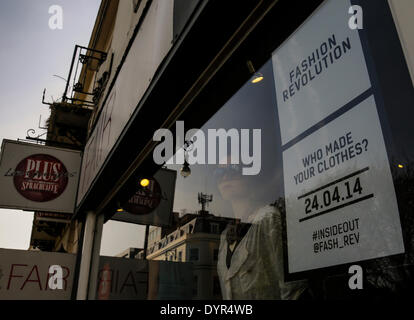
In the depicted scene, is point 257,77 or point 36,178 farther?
point 36,178

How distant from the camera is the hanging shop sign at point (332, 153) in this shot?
45.8 inches

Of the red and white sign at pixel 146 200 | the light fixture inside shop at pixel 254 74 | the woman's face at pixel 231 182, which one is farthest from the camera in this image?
the red and white sign at pixel 146 200

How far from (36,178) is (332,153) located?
4.48 meters

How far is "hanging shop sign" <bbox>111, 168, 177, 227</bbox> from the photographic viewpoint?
3.17 metres

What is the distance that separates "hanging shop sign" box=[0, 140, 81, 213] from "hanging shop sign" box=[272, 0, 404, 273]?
4064 millimetres

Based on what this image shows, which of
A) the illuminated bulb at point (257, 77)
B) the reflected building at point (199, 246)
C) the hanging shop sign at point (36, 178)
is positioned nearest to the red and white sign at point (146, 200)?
the reflected building at point (199, 246)

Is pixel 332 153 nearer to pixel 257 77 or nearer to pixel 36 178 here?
pixel 257 77

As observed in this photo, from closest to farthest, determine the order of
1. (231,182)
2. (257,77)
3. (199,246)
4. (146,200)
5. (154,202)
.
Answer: (257,77), (231,182), (199,246), (154,202), (146,200)

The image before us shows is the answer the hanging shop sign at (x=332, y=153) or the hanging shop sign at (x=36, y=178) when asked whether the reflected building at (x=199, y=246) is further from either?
the hanging shop sign at (x=36, y=178)

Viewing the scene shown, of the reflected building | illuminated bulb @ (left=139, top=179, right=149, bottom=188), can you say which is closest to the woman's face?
the reflected building

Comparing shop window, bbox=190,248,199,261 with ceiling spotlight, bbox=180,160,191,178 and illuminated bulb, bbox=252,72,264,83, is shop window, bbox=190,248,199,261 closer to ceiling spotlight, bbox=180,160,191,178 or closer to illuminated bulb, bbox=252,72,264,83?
ceiling spotlight, bbox=180,160,191,178

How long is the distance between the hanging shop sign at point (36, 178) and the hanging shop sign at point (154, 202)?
1383mm

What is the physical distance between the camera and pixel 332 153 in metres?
1.39

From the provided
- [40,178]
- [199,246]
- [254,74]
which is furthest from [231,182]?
[40,178]
